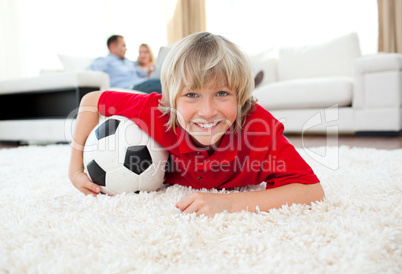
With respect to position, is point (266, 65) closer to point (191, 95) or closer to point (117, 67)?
point (117, 67)

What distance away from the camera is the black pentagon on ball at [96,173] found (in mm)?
1010

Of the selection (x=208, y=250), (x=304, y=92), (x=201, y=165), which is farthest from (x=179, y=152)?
(x=304, y=92)

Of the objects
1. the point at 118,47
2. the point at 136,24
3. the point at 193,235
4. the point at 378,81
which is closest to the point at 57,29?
the point at 136,24

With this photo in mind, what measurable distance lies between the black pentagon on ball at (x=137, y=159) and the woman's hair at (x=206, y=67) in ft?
0.51

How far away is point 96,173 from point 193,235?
1.50 feet

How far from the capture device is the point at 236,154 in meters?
0.95

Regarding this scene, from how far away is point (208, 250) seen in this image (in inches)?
25.0

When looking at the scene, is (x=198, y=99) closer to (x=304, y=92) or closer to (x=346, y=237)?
(x=346, y=237)

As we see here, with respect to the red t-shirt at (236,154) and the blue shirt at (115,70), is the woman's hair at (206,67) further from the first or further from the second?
the blue shirt at (115,70)

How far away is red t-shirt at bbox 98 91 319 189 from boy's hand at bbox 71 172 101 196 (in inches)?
9.1

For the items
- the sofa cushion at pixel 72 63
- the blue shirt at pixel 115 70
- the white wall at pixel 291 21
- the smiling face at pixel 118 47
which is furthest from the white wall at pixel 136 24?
the blue shirt at pixel 115 70
